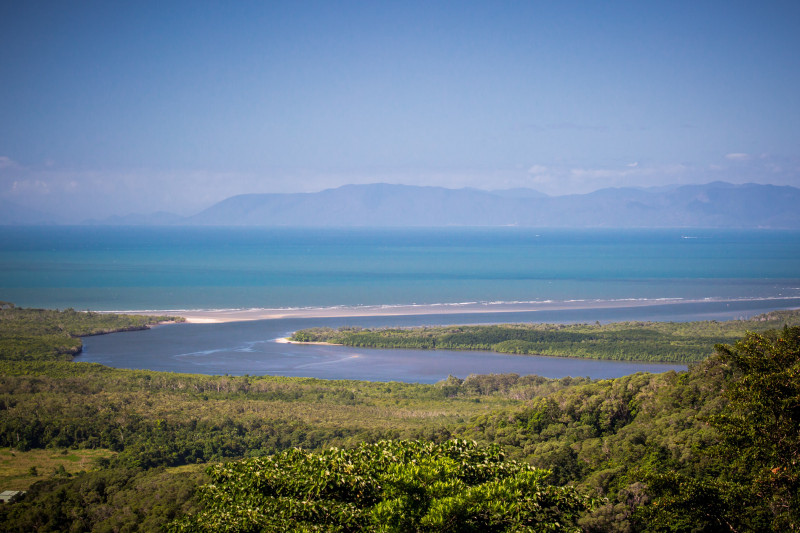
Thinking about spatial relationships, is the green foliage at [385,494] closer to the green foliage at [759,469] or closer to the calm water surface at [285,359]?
the green foliage at [759,469]

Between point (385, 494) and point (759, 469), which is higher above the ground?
point (385, 494)

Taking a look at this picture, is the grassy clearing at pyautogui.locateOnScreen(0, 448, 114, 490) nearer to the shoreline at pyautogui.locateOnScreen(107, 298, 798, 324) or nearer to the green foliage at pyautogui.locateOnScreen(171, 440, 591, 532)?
the green foliage at pyautogui.locateOnScreen(171, 440, 591, 532)

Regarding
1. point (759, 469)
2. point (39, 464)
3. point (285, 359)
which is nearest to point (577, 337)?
point (285, 359)

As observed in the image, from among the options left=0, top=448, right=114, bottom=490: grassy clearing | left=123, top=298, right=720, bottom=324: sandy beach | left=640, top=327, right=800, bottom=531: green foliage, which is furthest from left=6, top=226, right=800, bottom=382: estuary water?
left=640, top=327, right=800, bottom=531: green foliage

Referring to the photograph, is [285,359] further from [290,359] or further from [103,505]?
[103,505]

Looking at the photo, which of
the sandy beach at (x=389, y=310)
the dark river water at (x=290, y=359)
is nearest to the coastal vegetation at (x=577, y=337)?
the dark river water at (x=290, y=359)

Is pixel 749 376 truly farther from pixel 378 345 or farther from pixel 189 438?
pixel 378 345
